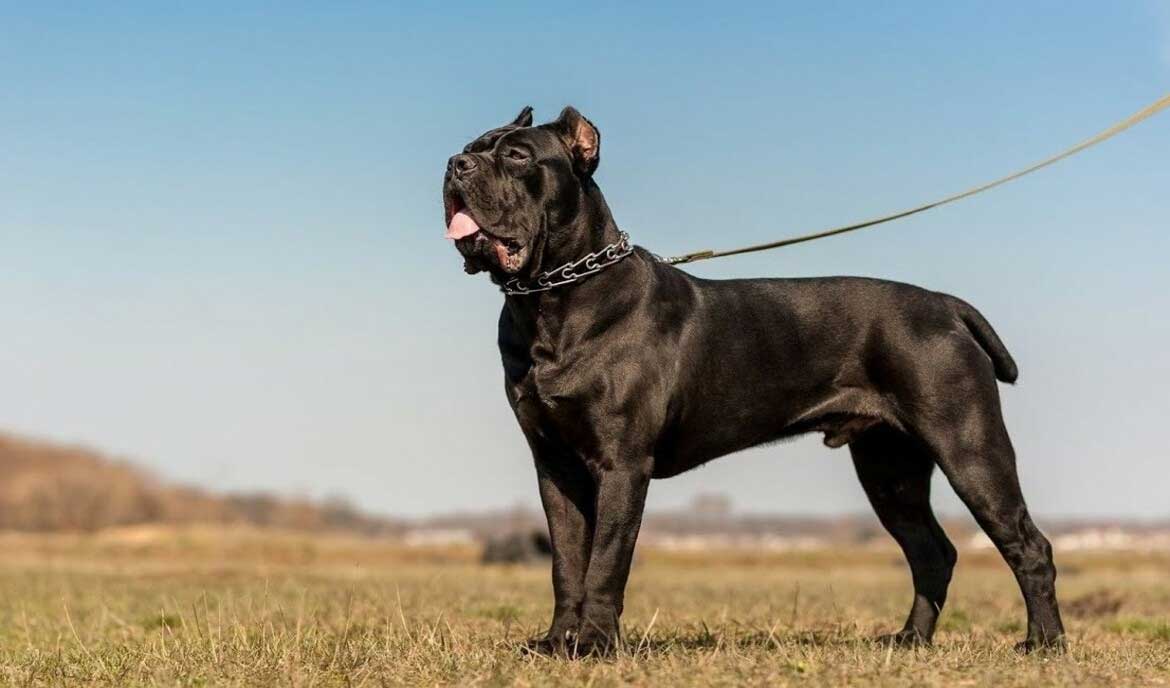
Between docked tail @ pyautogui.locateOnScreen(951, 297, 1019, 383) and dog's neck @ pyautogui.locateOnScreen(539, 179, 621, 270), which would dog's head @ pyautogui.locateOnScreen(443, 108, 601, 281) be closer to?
dog's neck @ pyautogui.locateOnScreen(539, 179, 621, 270)

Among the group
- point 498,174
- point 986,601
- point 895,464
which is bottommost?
point 986,601

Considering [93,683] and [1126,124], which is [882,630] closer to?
[1126,124]

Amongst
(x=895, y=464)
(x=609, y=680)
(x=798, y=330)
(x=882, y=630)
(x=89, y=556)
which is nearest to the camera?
(x=609, y=680)

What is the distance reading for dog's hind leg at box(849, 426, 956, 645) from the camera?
7977 millimetres

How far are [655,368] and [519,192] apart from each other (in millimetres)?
1055

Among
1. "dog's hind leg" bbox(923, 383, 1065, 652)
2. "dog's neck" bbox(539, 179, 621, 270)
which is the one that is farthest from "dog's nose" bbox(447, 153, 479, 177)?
"dog's hind leg" bbox(923, 383, 1065, 652)

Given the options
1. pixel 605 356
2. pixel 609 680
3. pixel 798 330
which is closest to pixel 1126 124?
pixel 798 330

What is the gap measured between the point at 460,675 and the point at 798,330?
2.62 m

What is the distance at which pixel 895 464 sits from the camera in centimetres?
799

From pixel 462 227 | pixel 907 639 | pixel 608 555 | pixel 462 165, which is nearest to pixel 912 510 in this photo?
pixel 907 639

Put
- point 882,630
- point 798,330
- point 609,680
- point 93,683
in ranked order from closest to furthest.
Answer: point 609,680, point 93,683, point 798,330, point 882,630

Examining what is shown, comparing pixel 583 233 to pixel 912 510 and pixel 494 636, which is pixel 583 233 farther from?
pixel 912 510

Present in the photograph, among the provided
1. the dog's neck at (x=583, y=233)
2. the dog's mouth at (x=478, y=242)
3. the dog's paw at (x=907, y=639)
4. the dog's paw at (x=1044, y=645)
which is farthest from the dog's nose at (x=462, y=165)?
the dog's paw at (x=1044, y=645)

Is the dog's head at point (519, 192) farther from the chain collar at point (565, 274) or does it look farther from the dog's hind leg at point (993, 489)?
the dog's hind leg at point (993, 489)
